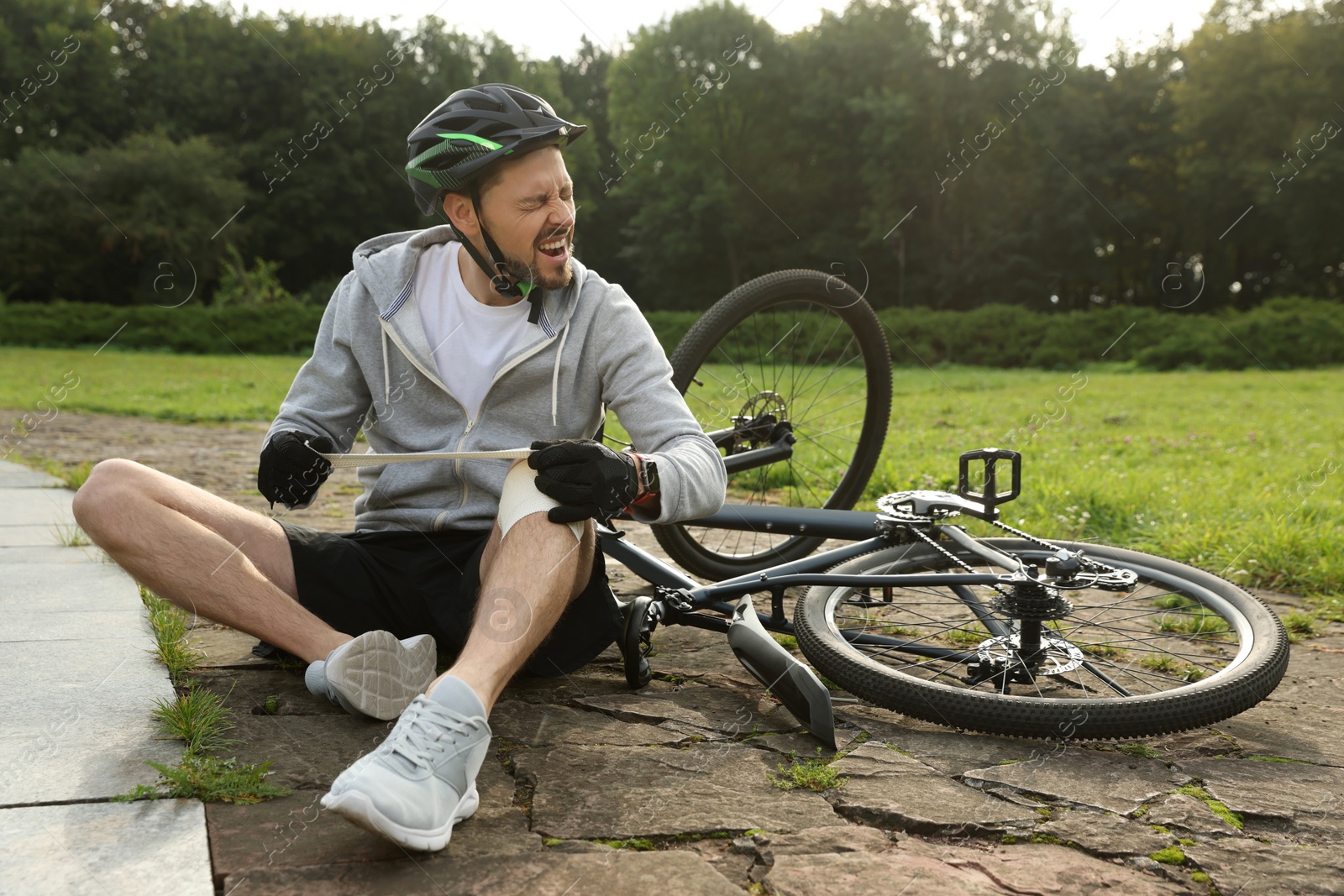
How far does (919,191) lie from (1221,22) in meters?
9.63

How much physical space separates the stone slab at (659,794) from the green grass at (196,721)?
1.89 ft

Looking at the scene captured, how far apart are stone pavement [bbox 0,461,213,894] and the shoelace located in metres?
0.32

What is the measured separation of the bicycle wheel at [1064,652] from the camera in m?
2.23

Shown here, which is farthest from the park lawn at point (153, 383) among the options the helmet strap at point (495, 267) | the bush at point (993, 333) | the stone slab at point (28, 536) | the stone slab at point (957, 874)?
the stone slab at point (957, 874)

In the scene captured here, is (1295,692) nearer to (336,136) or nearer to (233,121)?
(336,136)

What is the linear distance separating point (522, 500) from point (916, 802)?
0.95 metres

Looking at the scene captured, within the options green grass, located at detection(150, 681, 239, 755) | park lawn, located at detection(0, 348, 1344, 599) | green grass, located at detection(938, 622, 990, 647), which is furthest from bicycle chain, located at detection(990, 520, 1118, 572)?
green grass, located at detection(150, 681, 239, 755)

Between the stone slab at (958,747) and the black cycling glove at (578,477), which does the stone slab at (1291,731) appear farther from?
the black cycling glove at (578,477)

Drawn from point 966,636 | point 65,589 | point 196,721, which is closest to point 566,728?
point 196,721

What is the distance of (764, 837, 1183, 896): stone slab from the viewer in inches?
65.3

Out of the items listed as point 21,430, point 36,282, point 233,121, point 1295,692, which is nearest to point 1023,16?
point 233,121

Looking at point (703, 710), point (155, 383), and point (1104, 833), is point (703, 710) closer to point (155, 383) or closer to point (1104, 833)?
point (1104, 833)

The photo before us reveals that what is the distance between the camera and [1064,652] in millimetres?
2531

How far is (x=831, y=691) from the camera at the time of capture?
2596 mm
